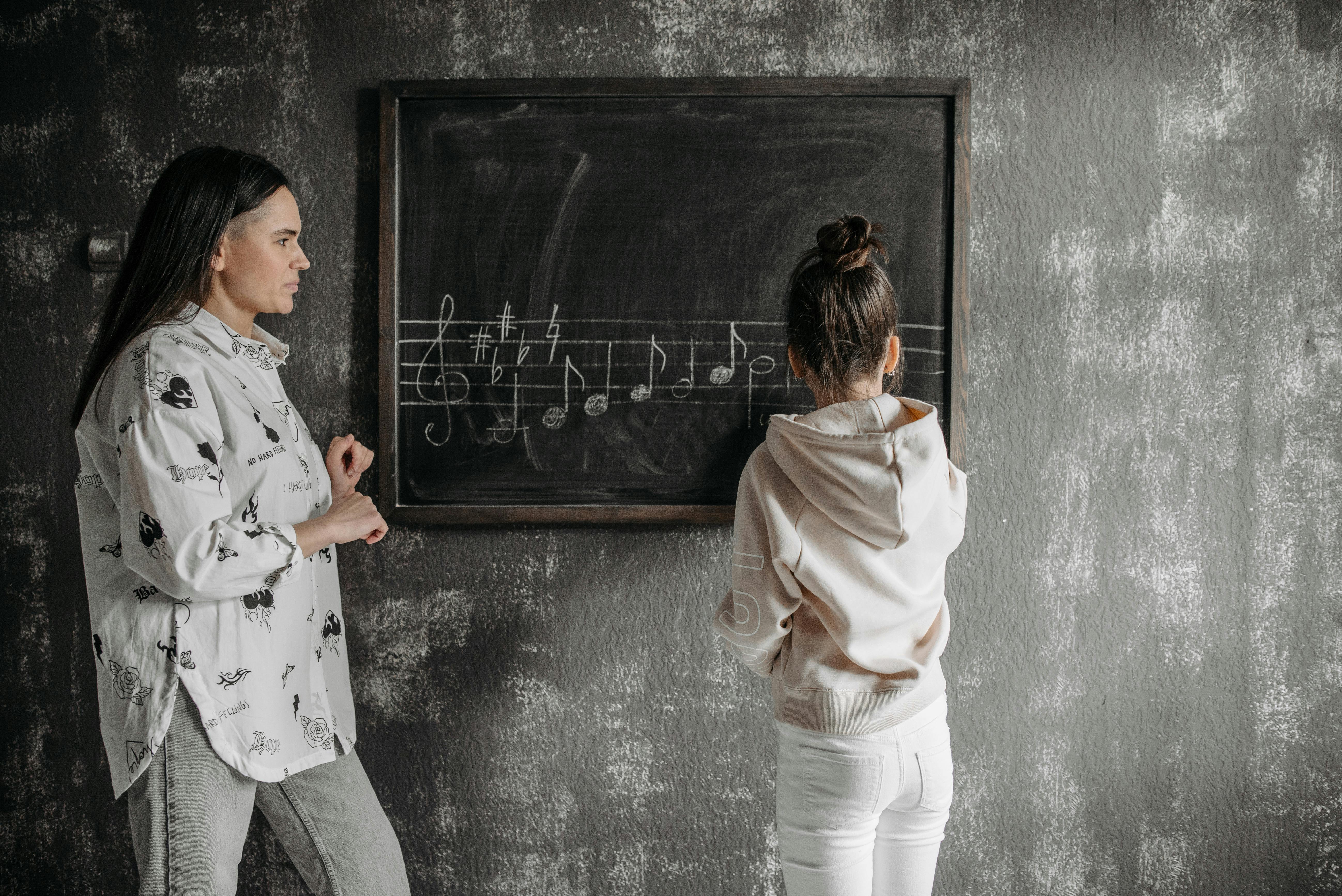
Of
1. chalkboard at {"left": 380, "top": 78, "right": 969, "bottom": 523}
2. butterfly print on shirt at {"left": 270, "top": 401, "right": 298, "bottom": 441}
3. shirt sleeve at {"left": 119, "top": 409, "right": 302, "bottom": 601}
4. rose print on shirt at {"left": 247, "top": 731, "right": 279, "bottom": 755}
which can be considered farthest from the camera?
chalkboard at {"left": 380, "top": 78, "right": 969, "bottom": 523}

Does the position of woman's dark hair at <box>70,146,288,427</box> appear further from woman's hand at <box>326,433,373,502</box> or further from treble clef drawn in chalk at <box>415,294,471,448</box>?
treble clef drawn in chalk at <box>415,294,471,448</box>

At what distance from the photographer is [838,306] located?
3.65ft

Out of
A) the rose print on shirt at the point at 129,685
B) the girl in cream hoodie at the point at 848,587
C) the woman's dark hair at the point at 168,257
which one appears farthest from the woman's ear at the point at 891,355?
the rose print on shirt at the point at 129,685

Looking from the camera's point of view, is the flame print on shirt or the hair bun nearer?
the hair bun

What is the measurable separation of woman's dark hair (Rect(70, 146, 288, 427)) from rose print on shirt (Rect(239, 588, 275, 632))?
1.18 ft

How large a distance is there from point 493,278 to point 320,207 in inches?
15.3

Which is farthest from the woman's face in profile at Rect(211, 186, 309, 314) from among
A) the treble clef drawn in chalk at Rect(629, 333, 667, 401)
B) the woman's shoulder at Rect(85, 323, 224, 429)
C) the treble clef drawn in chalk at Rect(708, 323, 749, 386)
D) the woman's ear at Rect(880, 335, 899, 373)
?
the woman's ear at Rect(880, 335, 899, 373)

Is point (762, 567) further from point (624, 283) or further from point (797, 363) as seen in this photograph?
point (624, 283)

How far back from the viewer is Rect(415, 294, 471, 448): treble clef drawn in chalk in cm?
157

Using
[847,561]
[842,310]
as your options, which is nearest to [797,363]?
[842,310]

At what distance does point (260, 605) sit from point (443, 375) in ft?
1.97

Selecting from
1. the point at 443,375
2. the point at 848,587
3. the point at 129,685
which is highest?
the point at 443,375

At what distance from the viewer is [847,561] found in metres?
1.11

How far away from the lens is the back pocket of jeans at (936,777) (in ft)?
3.69
